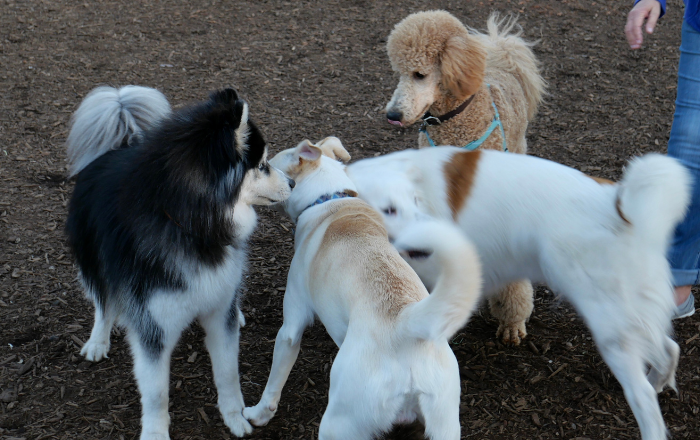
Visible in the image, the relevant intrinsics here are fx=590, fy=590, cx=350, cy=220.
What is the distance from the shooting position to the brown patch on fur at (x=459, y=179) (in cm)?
256

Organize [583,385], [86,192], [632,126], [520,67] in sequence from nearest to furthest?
[86,192]
[583,385]
[520,67]
[632,126]

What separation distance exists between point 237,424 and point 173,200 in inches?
42.6

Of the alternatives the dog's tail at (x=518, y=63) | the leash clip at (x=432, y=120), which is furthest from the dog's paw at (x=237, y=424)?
the dog's tail at (x=518, y=63)

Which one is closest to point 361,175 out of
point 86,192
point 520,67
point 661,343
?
point 86,192

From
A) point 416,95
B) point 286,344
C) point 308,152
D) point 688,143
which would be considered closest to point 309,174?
point 308,152

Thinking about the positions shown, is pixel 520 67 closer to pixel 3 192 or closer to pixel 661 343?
pixel 661 343

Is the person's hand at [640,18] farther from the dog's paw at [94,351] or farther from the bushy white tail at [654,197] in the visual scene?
the dog's paw at [94,351]

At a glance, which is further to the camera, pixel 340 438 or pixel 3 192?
pixel 3 192

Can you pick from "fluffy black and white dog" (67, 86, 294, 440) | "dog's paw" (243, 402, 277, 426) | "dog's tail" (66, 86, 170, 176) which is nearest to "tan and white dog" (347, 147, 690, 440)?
"fluffy black and white dog" (67, 86, 294, 440)

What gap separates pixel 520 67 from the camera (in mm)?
4059

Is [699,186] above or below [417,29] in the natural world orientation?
below

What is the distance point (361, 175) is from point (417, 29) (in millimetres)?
1291

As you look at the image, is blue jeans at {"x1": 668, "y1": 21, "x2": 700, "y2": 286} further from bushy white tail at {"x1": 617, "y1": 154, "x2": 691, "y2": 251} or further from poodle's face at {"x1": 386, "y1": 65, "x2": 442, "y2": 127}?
poodle's face at {"x1": 386, "y1": 65, "x2": 442, "y2": 127}

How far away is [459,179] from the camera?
2578mm
